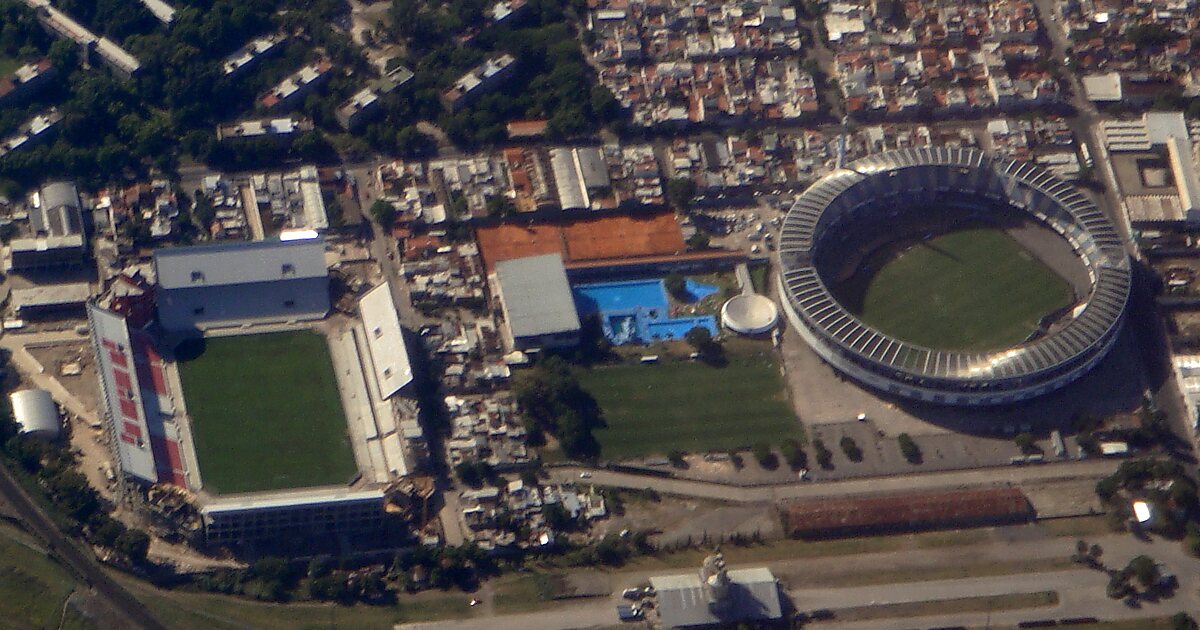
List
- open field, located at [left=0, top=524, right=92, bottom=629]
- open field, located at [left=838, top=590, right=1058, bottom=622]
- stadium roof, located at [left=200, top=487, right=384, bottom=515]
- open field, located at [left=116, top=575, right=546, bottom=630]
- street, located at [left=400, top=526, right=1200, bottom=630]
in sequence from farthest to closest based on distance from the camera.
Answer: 1. open field, located at [left=838, top=590, right=1058, bottom=622]
2. street, located at [left=400, top=526, right=1200, bottom=630]
3. stadium roof, located at [left=200, top=487, right=384, bottom=515]
4. open field, located at [left=116, top=575, right=546, bottom=630]
5. open field, located at [left=0, top=524, right=92, bottom=629]

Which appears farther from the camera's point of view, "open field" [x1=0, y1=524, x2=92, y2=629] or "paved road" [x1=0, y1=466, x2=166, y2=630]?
"paved road" [x1=0, y1=466, x2=166, y2=630]

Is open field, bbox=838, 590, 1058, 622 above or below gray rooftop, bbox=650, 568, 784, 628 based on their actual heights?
below

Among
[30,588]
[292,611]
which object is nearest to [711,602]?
[292,611]

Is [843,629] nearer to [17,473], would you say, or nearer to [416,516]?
[416,516]

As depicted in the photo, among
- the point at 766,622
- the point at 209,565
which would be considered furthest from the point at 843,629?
the point at 209,565

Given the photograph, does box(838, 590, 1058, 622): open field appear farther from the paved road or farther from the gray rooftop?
the paved road

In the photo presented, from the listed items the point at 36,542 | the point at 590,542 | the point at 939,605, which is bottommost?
the point at 939,605

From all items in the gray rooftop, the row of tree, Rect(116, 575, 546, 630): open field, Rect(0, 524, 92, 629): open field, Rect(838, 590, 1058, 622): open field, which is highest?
the row of tree

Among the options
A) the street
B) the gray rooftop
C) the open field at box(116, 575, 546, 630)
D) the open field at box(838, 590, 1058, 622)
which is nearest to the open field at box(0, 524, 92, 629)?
the open field at box(116, 575, 546, 630)
